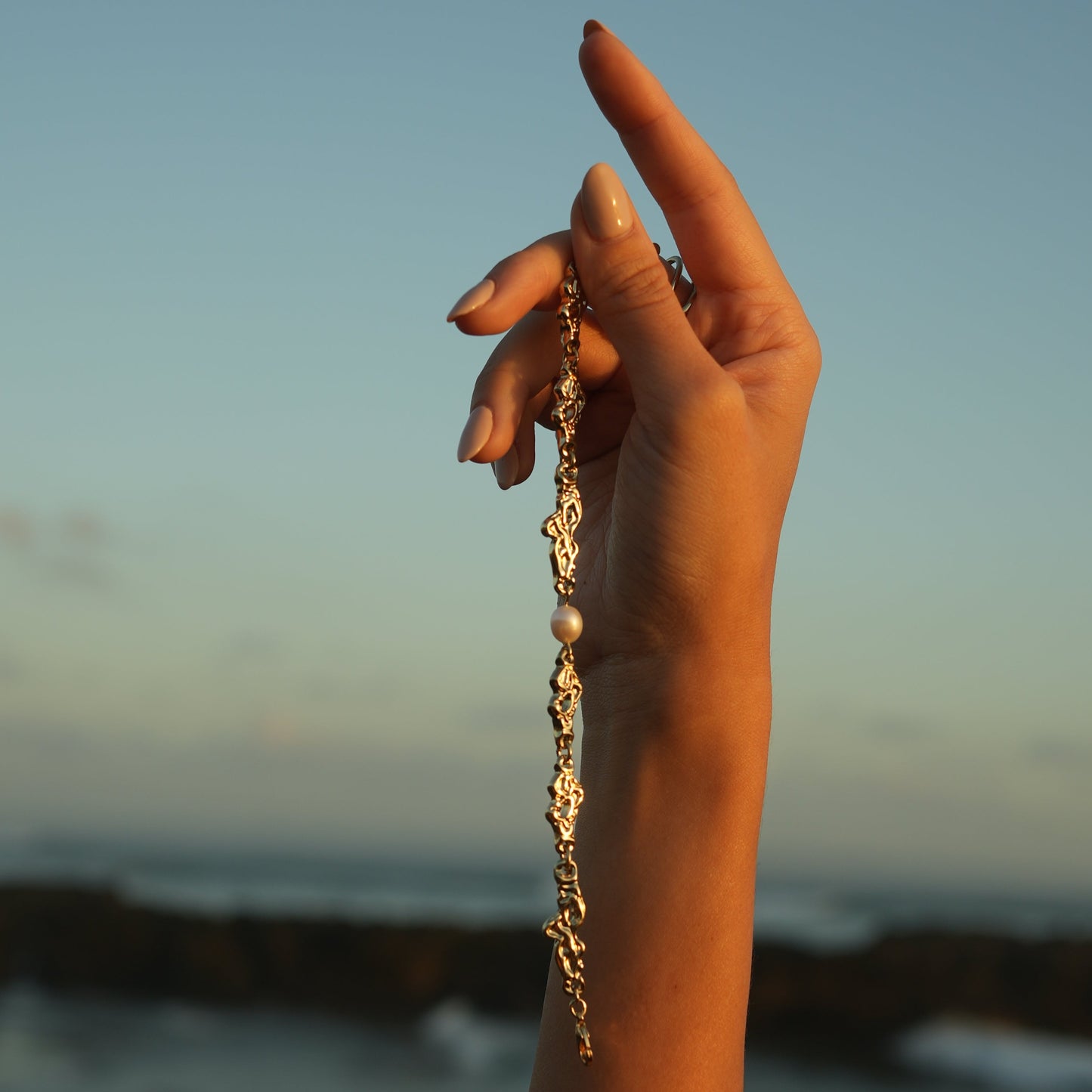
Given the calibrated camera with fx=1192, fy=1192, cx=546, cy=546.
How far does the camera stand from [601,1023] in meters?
1.77

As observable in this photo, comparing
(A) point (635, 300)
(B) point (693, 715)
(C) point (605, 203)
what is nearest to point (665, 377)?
(A) point (635, 300)

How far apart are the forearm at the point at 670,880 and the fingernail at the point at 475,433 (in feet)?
1.52

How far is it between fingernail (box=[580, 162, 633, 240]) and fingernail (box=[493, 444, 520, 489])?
451 mm

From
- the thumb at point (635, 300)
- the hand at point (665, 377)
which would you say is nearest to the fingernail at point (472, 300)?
the hand at point (665, 377)

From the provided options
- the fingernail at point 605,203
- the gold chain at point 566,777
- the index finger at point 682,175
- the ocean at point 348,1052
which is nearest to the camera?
the gold chain at point 566,777

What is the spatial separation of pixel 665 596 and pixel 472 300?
0.56 m

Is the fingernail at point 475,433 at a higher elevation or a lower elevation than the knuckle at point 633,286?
lower

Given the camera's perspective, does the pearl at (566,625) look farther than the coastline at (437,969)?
No

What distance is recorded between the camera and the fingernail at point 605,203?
72.4 inches

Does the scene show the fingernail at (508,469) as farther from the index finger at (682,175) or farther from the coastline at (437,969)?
the coastline at (437,969)

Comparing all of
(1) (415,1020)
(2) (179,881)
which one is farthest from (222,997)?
(2) (179,881)

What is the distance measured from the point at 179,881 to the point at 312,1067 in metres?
8.03

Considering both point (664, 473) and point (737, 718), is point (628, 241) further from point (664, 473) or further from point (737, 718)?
point (737, 718)

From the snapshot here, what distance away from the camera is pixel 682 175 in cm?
204
